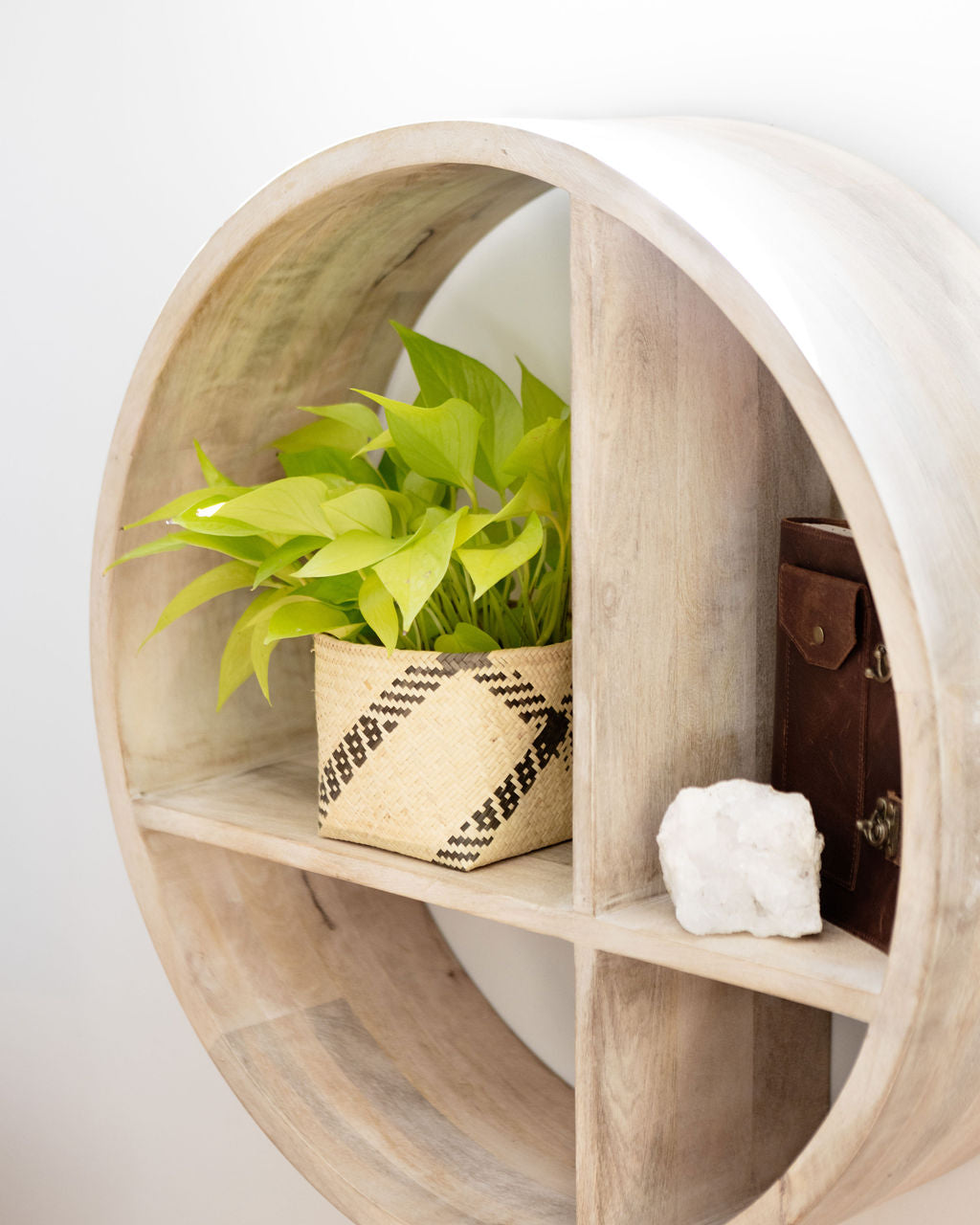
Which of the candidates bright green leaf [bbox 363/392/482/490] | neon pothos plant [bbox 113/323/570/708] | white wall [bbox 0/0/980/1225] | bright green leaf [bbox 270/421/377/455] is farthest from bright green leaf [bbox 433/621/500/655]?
white wall [bbox 0/0/980/1225]

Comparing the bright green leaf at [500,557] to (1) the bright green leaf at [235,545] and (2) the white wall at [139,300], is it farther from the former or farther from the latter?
(2) the white wall at [139,300]

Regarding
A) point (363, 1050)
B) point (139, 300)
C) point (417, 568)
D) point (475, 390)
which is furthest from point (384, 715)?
point (139, 300)

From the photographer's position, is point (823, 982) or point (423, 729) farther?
point (423, 729)

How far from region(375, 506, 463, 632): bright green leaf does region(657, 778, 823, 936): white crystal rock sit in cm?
21

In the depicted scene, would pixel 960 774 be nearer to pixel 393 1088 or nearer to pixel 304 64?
pixel 393 1088

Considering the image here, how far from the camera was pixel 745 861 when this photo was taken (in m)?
0.72

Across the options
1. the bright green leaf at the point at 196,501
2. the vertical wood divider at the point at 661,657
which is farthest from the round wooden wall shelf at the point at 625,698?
the bright green leaf at the point at 196,501

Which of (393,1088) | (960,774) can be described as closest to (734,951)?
(960,774)

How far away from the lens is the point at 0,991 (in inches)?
66.4

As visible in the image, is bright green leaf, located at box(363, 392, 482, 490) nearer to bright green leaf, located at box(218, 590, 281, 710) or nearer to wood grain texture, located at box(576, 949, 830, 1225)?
bright green leaf, located at box(218, 590, 281, 710)

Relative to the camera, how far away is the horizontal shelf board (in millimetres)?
684

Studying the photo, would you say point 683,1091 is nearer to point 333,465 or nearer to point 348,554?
point 348,554

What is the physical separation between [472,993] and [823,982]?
0.63 metres

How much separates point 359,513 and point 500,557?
11cm
